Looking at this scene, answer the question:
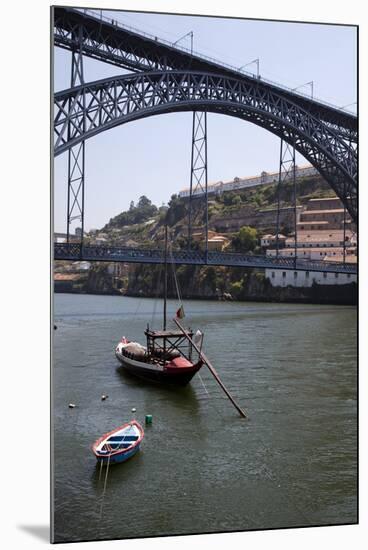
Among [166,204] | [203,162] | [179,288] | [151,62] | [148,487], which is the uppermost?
[151,62]

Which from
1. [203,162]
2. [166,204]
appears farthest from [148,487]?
[203,162]

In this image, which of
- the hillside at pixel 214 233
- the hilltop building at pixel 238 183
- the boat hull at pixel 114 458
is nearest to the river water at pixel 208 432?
the boat hull at pixel 114 458

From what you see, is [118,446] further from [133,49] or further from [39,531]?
[133,49]

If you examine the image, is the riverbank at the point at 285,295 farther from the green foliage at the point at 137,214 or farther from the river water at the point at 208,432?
the green foliage at the point at 137,214

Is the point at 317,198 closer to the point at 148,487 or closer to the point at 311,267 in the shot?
the point at 311,267

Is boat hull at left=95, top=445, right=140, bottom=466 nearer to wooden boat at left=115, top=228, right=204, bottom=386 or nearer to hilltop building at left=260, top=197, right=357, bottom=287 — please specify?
wooden boat at left=115, top=228, right=204, bottom=386

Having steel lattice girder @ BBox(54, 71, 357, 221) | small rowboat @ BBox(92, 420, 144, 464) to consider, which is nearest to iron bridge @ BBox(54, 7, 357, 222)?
steel lattice girder @ BBox(54, 71, 357, 221)
